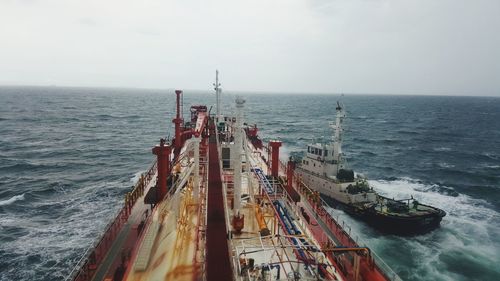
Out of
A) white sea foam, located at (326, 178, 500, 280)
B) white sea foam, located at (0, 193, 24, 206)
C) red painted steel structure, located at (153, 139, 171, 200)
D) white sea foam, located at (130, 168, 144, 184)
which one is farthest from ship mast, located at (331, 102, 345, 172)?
white sea foam, located at (0, 193, 24, 206)

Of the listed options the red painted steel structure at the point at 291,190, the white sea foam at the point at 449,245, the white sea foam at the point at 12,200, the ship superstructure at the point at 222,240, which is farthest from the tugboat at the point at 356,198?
the white sea foam at the point at 12,200

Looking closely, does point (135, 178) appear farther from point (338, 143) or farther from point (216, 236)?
point (216, 236)

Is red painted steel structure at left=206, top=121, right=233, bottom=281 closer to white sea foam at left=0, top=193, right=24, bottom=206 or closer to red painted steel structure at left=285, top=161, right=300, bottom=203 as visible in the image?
red painted steel structure at left=285, top=161, right=300, bottom=203

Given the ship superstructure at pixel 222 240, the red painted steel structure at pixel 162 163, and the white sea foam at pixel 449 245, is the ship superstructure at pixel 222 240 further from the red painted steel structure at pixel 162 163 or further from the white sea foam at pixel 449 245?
the white sea foam at pixel 449 245

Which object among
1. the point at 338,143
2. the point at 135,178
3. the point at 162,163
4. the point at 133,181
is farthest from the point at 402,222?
the point at 135,178

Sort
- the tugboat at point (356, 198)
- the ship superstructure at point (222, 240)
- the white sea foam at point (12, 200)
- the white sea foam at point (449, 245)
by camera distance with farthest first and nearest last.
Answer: the white sea foam at point (12, 200) → the tugboat at point (356, 198) → the white sea foam at point (449, 245) → the ship superstructure at point (222, 240)

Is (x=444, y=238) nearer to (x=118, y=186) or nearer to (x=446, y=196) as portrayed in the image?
(x=446, y=196)

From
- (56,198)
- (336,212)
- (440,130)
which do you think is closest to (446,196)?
(336,212)
